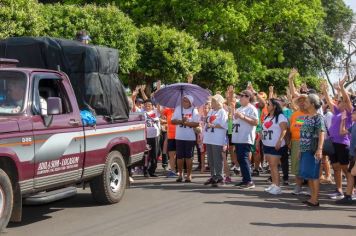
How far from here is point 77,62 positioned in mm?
8945

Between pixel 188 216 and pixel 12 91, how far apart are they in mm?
3110

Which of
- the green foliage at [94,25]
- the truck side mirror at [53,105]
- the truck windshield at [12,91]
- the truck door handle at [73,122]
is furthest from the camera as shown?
the green foliage at [94,25]

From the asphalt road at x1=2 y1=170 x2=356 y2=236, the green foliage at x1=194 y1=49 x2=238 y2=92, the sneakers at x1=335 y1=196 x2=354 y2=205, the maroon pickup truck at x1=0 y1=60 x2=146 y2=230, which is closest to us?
the maroon pickup truck at x1=0 y1=60 x2=146 y2=230

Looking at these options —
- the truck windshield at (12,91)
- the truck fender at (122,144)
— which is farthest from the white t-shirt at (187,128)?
the truck windshield at (12,91)

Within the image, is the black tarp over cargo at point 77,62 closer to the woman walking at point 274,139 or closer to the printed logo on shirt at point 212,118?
the printed logo on shirt at point 212,118

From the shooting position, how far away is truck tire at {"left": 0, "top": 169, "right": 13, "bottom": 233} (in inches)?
266

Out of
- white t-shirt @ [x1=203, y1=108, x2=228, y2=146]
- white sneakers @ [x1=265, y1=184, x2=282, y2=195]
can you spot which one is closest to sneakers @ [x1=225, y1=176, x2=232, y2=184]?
white t-shirt @ [x1=203, y1=108, x2=228, y2=146]

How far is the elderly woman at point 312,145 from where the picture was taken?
9297mm

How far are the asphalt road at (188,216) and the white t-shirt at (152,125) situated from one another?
2.61m

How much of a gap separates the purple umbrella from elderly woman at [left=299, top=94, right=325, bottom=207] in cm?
326

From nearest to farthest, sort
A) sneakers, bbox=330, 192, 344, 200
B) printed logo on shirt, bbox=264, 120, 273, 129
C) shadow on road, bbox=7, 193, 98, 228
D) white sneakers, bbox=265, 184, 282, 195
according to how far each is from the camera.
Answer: shadow on road, bbox=7, 193, 98, 228 → sneakers, bbox=330, 192, 344, 200 → white sneakers, bbox=265, 184, 282, 195 → printed logo on shirt, bbox=264, 120, 273, 129

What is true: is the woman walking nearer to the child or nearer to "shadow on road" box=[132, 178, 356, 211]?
"shadow on road" box=[132, 178, 356, 211]

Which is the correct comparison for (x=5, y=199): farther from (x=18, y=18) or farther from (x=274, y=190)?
(x=18, y=18)

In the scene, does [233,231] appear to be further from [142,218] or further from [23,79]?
[23,79]
